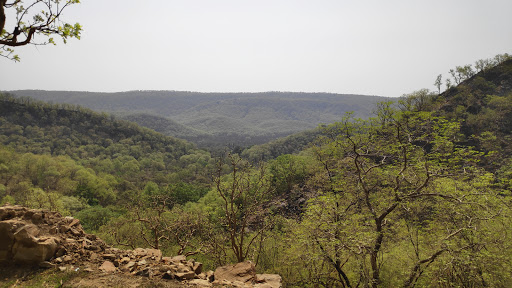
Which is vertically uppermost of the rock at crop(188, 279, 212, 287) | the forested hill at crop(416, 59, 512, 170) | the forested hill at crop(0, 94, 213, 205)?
the forested hill at crop(416, 59, 512, 170)

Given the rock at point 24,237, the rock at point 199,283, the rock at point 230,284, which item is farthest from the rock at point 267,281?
the rock at point 24,237

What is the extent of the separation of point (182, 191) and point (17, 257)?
147ft

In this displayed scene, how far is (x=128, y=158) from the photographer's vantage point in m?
101

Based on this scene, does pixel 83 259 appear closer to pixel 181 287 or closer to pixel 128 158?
pixel 181 287

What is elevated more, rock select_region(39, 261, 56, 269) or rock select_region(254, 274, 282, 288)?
rock select_region(39, 261, 56, 269)

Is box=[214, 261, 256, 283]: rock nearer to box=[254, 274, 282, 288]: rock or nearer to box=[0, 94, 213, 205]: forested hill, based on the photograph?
box=[254, 274, 282, 288]: rock

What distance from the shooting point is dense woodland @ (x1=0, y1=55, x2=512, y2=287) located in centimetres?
1155

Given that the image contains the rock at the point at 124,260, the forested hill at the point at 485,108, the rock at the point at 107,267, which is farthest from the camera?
the forested hill at the point at 485,108

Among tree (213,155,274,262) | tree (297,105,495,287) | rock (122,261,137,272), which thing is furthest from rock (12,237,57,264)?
tree (297,105,495,287)

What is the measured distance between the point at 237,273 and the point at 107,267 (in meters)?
4.84

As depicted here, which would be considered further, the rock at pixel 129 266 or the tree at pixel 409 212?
the tree at pixel 409 212

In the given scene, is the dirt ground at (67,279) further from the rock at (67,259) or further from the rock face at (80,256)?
the rock at (67,259)

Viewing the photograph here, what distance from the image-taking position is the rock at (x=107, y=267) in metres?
9.05

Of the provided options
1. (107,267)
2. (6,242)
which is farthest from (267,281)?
(6,242)
